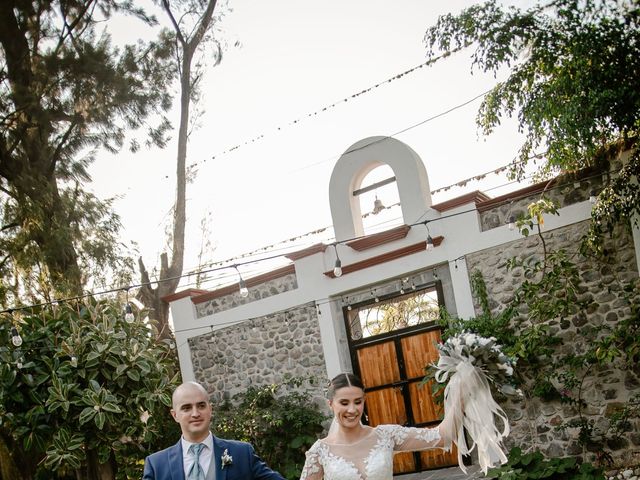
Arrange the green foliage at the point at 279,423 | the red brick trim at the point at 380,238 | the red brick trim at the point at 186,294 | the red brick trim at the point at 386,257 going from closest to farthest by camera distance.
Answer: the red brick trim at the point at 386,257, the red brick trim at the point at 380,238, the green foliage at the point at 279,423, the red brick trim at the point at 186,294

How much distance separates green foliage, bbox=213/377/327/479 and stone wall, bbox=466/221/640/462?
9.12 ft

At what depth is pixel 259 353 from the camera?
10516 millimetres


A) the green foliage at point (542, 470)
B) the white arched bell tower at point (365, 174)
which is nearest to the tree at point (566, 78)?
the white arched bell tower at point (365, 174)

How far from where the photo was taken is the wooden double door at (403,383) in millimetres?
9102

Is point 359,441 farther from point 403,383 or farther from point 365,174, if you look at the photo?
point 365,174

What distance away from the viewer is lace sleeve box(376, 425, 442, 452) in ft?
10.5

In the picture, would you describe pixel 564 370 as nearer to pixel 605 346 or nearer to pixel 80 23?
pixel 605 346

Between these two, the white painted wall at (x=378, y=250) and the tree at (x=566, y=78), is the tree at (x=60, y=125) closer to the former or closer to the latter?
the white painted wall at (x=378, y=250)

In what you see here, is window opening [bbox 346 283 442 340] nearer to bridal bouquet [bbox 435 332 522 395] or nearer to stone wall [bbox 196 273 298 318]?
stone wall [bbox 196 273 298 318]

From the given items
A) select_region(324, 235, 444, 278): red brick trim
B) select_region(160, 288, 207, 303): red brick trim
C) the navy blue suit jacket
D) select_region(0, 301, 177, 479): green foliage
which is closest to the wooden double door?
select_region(324, 235, 444, 278): red brick trim

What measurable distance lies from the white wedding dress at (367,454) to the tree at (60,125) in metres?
7.66

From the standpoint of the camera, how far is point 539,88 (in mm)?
7344

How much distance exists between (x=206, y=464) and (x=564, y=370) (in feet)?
20.4

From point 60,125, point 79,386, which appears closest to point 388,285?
point 79,386
